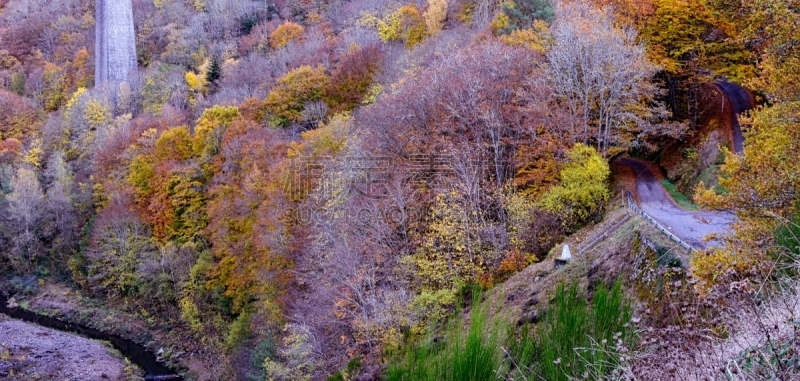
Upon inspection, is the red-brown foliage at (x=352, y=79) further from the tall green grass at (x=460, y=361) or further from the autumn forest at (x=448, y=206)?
the tall green grass at (x=460, y=361)

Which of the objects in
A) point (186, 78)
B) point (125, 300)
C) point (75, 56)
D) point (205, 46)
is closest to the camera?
point (125, 300)

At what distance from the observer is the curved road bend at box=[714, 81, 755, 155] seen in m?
18.8

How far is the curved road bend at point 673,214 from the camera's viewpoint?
11.8m

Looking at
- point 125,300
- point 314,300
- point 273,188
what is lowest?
point 125,300

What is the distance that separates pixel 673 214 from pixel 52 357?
81.6ft

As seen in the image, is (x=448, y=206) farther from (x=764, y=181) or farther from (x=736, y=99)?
(x=736, y=99)

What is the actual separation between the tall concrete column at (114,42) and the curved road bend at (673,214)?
138 feet

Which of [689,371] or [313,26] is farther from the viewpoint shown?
[313,26]

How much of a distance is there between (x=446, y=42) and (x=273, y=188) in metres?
11.0

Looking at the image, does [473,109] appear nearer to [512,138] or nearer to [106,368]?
[512,138]

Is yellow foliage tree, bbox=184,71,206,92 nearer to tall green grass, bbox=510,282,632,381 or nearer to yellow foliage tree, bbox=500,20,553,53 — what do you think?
yellow foliage tree, bbox=500,20,553,53

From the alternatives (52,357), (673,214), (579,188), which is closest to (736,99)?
(673,214)

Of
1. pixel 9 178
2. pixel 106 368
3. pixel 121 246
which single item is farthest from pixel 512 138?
pixel 9 178

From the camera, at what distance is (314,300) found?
16734mm
